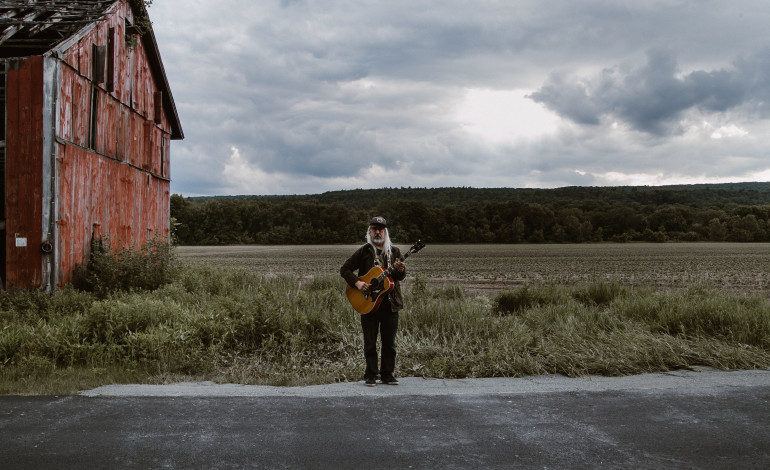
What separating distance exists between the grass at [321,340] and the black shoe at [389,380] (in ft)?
1.67

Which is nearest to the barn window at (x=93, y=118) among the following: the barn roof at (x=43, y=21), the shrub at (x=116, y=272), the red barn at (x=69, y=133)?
the red barn at (x=69, y=133)

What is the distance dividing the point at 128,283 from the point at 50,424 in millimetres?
8846

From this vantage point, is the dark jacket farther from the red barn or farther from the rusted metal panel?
the rusted metal panel

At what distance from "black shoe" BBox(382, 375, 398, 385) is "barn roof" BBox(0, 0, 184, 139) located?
10.5 meters

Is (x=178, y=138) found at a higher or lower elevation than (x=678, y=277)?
higher

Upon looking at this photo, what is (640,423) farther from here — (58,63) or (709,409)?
(58,63)

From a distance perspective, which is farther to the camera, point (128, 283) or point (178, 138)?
point (178, 138)

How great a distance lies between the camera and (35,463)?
4105mm

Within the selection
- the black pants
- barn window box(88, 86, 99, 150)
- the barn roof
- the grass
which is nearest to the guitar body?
the black pants

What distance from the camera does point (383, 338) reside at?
22.6 feet

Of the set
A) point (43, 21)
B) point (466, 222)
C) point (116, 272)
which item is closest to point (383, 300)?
point (116, 272)

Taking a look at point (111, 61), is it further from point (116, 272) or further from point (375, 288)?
point (375, 288)

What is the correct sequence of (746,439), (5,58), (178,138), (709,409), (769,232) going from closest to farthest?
(746,439) → (709,409) → (5,58) → (178,138) → (769,232)

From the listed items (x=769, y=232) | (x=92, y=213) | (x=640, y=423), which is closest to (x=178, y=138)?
(x=92, y=213)
